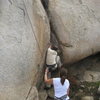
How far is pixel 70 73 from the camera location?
11.1m

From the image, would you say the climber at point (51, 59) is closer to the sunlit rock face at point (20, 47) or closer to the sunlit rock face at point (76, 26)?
the sunlit rock face at point (20, 47)

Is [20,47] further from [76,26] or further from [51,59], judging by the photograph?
[76,26]

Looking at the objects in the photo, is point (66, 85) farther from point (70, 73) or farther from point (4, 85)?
point (70, 73)

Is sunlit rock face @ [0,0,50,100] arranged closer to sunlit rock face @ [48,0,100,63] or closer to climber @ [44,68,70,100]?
climber @ [44,68,70,100]

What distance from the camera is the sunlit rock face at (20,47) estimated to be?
8734 millimetres

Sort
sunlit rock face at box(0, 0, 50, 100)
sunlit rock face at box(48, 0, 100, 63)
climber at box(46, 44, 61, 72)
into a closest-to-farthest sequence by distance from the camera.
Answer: sunlit rock face at box(0, 0, 50, 100), climber at box(46, 44, 61, 72), sunlit rock face at box(48, 0, 100, 63)

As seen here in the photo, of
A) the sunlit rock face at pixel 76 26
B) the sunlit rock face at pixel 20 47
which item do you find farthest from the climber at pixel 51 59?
the sunlit rock face at pixel 76 26

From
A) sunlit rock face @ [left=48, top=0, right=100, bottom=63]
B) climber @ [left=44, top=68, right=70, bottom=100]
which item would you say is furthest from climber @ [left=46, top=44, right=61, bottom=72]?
climber @ [left=44, top=68, right=70, bottom=100]

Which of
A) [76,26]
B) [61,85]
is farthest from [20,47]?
[76,26]

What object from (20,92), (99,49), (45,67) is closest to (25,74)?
(20,92)

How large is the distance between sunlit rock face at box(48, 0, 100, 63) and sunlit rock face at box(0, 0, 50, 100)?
82 cm

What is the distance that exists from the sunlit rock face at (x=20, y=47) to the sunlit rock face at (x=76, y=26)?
2.70 feet

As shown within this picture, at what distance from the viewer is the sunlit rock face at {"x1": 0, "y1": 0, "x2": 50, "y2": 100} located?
8734 mm

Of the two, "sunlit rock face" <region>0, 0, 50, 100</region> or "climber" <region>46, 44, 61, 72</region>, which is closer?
"sunlit rock face" <region>0, 0, 50, 100</region>
